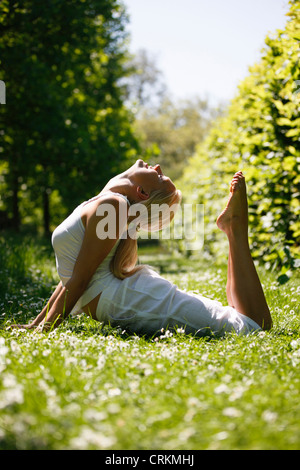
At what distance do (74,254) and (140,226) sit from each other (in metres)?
0.67

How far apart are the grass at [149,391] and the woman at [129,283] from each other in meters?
0.16

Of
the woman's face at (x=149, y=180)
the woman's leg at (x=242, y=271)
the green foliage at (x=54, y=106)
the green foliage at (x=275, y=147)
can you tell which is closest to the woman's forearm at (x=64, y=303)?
the woman's face at (x=149, y=180)

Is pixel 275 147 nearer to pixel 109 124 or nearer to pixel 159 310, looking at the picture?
pixel 159 310

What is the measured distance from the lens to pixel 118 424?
5.17 ft

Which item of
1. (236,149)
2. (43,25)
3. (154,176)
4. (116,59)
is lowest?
(154,176)

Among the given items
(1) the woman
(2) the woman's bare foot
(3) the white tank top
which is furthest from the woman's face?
(2) the woman's bare foot

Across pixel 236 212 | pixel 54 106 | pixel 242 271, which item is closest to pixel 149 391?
pixel 242 271

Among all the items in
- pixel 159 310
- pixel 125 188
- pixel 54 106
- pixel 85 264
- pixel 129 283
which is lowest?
pixel 159 310

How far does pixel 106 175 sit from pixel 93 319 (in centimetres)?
982

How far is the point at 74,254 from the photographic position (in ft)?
10.5

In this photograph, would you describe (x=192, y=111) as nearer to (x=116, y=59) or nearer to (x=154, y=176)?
(x=116, y=59)

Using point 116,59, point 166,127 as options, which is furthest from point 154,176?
point 166,127

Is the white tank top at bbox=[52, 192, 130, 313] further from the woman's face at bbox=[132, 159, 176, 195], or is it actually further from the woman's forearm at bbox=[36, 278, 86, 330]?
the woman's face at bbox=[132, 159, 176, 195]

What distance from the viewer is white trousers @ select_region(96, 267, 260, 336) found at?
3078 mm
